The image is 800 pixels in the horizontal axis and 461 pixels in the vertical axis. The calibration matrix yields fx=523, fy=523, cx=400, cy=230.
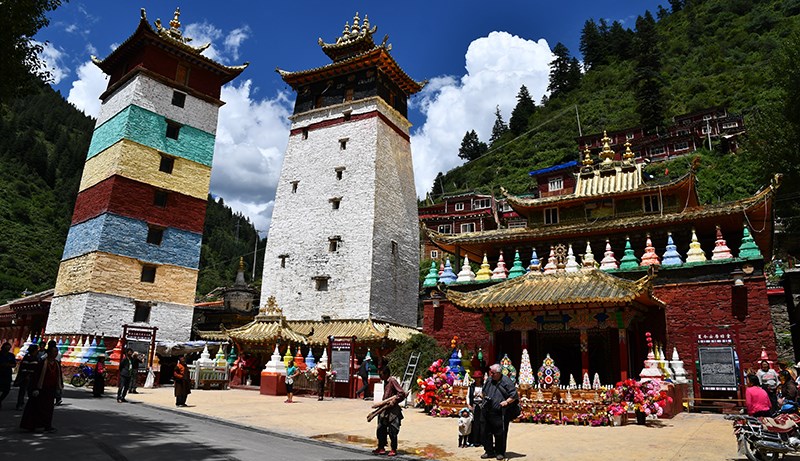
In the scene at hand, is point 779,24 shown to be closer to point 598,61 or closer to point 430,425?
point 598,61

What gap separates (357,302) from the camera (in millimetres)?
29297

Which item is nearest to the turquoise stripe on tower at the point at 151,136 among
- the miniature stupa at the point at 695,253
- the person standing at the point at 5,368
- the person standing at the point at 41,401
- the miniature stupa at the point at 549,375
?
the person standing at the point at 5,368

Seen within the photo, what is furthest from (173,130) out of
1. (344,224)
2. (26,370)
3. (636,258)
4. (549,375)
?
(549,375)

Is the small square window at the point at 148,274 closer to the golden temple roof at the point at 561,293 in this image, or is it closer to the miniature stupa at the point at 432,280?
the miniature stupa at the point at 432,280

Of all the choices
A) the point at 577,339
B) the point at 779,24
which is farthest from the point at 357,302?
the point at 779,24

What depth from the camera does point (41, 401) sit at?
31.7ft

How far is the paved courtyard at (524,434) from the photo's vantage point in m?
9.34

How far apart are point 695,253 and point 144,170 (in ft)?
96.9

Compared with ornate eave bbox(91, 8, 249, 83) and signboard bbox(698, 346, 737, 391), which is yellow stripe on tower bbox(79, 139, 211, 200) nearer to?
ornate eave bbox(91, 8, 249, 83)

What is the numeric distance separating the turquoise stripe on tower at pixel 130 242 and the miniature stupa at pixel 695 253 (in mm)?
28052

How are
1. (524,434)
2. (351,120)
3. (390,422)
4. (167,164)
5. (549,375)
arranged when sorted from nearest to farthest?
1. (390,422)
2. (524,434)
3. (549,375)
4. (167,164)
5. (351,120)

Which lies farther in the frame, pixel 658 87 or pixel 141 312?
pixel 658 87

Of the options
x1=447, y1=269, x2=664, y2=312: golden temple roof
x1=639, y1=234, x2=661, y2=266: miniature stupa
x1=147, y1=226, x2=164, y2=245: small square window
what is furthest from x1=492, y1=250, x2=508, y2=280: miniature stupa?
x1=147, y1=226, x2=164, y2=245: small square window

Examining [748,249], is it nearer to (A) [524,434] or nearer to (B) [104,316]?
(A) [524,434]
